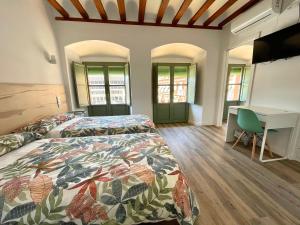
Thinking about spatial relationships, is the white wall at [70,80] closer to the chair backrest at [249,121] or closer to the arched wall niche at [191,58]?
the arched wall niche at [191,58]

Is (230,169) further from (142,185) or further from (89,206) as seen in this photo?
(89,206)

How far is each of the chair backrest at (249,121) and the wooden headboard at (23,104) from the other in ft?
10.6

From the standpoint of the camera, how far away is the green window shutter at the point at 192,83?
4.05 meters

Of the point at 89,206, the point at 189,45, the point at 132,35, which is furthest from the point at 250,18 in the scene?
the point at 89,206

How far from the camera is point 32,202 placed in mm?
772

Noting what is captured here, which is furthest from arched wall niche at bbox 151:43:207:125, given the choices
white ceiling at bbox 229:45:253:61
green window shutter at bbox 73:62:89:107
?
green window shutter at bbox 73:62:89:107

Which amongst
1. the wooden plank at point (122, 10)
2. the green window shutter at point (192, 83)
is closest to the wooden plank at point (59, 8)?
the wooden plank at point (122, 10)

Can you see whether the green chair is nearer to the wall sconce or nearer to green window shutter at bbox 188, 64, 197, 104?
green window shutter at bbox 188, 64, 197, 104

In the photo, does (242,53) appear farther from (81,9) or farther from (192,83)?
(81,9)

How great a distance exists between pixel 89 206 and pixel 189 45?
399 centimetres

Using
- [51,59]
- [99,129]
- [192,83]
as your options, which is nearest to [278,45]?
[192,83]

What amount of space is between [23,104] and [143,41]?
2.71m

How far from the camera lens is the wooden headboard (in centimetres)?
160

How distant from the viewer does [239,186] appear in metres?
1.72
